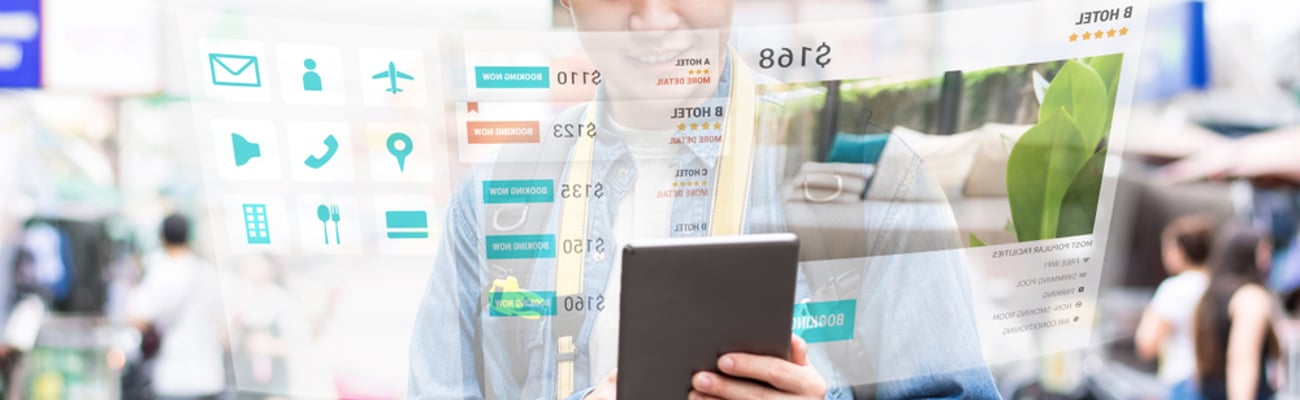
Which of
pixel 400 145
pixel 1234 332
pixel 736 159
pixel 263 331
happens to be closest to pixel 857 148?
pixel 736 159

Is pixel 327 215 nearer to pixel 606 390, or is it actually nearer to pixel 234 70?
pixel 234 70

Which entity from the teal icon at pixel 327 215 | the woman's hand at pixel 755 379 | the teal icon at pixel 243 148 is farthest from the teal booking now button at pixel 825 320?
the teal icon at pixel 243 148

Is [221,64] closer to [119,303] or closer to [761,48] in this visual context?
[119,303]

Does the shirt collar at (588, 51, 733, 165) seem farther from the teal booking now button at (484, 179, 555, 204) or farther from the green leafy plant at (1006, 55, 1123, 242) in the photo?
the green leafy plant at (1006, 55, 1123, 242)

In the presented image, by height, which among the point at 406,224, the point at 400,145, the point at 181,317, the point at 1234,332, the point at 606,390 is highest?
the point at 400,145

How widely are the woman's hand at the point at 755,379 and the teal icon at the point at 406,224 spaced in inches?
16.3

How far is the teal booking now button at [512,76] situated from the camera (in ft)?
3.05

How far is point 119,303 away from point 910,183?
1.19 m

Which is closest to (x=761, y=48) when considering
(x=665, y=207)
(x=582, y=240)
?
(x=665, y=207)

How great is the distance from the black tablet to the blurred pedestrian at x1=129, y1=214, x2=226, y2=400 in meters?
0.61

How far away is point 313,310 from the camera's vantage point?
40.2 inches

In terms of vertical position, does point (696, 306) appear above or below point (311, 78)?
below

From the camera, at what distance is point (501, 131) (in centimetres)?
95

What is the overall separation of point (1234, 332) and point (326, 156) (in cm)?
167
